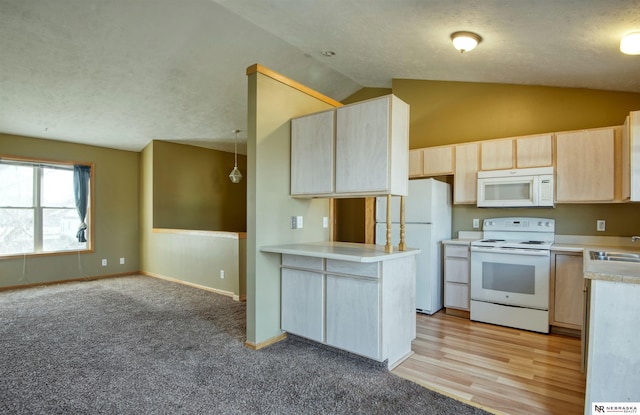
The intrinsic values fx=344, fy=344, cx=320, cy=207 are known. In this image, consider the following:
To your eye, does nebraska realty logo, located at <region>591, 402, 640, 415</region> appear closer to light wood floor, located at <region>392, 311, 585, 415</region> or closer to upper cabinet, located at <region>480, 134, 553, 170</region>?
light wood floor, located at <region>392, 311, 585, 415</region>

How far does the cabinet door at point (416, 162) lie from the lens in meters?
4.57

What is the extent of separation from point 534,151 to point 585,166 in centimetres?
48

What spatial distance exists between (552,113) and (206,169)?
19.3 ft

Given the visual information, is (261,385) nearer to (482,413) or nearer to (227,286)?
(482,413)

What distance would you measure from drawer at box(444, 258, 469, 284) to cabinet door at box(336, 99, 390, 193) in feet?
6.24

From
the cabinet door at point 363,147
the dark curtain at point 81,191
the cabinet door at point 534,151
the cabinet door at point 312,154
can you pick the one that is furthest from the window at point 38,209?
the cabinet door at point 534,151

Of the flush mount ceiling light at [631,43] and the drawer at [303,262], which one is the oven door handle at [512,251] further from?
the drawer at [303,262]

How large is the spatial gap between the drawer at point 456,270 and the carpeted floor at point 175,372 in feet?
6.14

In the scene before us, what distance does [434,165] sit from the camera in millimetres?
4445

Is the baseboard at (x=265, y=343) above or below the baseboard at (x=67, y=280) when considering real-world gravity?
above

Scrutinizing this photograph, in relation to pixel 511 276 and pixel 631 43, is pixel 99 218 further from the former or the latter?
pixel 631 43

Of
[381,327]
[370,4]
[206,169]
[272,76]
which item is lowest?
[381,327]

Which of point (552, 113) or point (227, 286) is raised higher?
point (552, 113)

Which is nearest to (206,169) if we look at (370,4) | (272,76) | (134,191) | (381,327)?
(134,191)
